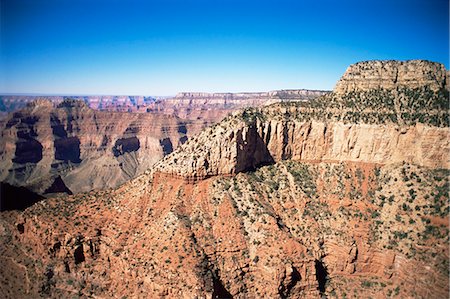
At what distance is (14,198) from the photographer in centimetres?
7712

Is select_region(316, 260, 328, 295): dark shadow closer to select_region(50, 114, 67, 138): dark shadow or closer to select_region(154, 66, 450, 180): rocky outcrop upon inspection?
select_region(154, 66, 450, 180): rocky outcrop

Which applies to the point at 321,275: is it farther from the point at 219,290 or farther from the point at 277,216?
the point at 219,290

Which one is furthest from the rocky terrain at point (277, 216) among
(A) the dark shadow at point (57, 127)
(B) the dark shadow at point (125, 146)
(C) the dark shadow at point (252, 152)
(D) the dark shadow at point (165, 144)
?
(A) the dark shadow at point (57, 127)

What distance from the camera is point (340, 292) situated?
46406mm

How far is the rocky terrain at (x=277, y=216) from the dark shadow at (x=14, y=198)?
17.6 m

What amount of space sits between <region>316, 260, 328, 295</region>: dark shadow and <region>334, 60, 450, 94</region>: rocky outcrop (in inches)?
1255

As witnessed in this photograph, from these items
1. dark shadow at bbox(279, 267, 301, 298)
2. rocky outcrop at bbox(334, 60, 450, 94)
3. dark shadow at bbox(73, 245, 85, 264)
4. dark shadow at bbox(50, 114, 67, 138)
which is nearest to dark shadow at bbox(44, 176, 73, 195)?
dark shadow at bbox(73, 245, 85, 264)

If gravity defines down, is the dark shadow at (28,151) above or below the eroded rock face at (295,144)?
below

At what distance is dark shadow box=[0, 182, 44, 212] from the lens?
73.4 m

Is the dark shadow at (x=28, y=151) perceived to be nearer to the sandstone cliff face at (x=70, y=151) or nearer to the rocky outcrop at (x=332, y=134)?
the sandstone cliff face at (x=70, y=151)

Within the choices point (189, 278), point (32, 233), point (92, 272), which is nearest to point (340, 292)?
point (189, 278)

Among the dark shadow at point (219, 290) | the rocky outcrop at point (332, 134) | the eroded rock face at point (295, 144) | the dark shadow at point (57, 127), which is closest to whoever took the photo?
the dark shadow at point (219, 290)

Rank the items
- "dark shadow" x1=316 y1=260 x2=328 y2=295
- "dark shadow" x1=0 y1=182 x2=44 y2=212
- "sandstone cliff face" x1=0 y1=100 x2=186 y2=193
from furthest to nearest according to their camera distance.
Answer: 1. "sandstone cliff face" x1=0 y1=100 x2=186 y2=193
2. "dark shadow" x1=0 y1=182 x2=44 y2=212
3. "dark shadow" x1=316 y1=260 x2=328 y2=295

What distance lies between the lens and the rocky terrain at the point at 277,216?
43.8m
